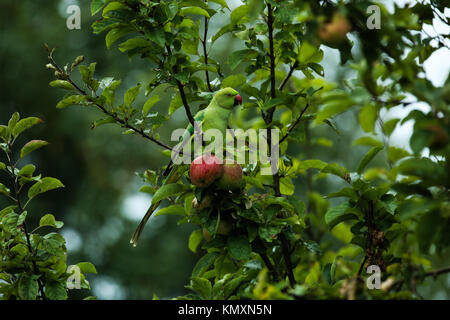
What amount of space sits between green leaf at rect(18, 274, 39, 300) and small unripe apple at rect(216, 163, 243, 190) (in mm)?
701

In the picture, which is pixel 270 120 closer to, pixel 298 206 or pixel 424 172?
pixel 298 206

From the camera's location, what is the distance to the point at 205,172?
→ 5.83ft

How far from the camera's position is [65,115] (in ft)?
35.6

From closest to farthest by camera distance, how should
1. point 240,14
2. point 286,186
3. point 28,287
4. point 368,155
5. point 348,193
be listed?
point 28,287 → point 348,193 → point 368,155 → point 240,14 → point 286,186

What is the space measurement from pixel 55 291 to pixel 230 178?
72cm

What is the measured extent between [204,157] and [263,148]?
32 cm

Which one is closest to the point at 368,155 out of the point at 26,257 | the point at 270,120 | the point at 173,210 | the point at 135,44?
the point at 270,120

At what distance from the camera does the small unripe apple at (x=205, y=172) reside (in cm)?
177

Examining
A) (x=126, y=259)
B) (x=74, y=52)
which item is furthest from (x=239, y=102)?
(x=74, y=52)

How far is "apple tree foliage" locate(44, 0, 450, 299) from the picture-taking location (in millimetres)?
1219

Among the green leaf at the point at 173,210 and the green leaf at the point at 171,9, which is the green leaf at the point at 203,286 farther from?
the green leaf at the point at 171,9

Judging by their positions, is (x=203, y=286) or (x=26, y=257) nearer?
(x=26, y=257)

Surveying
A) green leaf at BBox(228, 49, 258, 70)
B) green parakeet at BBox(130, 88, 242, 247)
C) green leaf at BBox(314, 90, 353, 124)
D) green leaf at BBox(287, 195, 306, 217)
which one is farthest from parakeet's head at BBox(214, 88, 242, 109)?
green leaf at BBox(314, 90, 353, 124)
